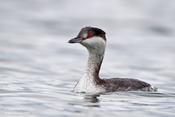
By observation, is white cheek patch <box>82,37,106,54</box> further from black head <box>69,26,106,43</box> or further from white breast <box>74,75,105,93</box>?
white breast <box>74,75,105,93</box>

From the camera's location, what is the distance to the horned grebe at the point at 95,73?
22.8m

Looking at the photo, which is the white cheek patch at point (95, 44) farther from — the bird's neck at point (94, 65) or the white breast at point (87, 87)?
the white breast at point (87, 87)

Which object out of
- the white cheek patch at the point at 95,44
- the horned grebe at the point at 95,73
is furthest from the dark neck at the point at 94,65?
the white cheek patch at the point at 95,44

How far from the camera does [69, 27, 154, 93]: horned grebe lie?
22.8 m

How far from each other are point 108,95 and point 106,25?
19874 millimetres

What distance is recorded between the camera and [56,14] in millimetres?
45594

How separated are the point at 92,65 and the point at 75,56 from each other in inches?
399

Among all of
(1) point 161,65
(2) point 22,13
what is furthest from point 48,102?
(2) point 22,13

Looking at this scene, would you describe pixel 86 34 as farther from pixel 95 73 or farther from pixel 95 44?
pixel 95 73

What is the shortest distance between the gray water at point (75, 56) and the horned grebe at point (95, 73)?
282 mm

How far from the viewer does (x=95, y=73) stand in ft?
77.3

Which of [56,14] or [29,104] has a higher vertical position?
[56,14]

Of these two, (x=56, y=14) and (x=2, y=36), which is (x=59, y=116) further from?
(x=56, y=14)

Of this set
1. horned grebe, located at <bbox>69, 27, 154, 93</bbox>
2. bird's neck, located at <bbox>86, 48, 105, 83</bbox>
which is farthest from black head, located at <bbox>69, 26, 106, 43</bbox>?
bird's neck, located at <bbox>86, 48, 105, 83</bbox>
